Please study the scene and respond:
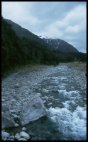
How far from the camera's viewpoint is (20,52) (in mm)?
57094

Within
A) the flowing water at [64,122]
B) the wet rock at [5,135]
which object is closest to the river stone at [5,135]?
the wet rock at [5,135]

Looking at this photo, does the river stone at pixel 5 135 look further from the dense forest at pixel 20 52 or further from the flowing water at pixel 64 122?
the dense forest at pixel 20 52

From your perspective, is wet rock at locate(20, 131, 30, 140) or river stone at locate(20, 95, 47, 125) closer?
wet rock at locate(20, 131, 30, 140)

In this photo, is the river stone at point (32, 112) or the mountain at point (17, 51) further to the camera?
the mountain at point (17, 51)

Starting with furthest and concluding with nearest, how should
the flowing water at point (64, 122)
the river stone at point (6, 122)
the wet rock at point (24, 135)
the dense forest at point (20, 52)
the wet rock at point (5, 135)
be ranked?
the dense forest at point (20, 52) → the river stone at point (6, 122) → the flowing water at point (64, 122) → the wet rock at point (24, 135) → the wet rock at point (5, 135)

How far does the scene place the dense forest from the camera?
1588 inches

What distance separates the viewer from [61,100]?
20.5 meters

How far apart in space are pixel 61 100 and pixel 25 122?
272 inches

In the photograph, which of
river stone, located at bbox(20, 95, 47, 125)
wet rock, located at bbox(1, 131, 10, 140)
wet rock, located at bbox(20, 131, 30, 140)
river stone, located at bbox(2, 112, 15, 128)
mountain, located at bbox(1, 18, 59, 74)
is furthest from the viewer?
mountain, located at bbox(1, 18, 59, 74)

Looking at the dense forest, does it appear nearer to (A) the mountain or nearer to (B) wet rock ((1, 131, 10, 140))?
(A) the mountain

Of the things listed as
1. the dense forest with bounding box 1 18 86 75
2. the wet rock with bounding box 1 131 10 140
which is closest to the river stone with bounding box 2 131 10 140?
the wet rock with bounding box 1 131 10 140

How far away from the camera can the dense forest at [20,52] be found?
132 ft

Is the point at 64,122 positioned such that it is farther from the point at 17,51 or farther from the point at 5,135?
the point at 17,51

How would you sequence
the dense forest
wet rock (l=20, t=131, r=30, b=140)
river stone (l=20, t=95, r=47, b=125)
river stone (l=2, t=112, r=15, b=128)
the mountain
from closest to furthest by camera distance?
wet rock (l=20, t=131, r=30, b=140), river stone (l=2, t=112, r=15, b=128), river stone (l=20, t=95, r=47, b=125), the mountain, the dense forest
